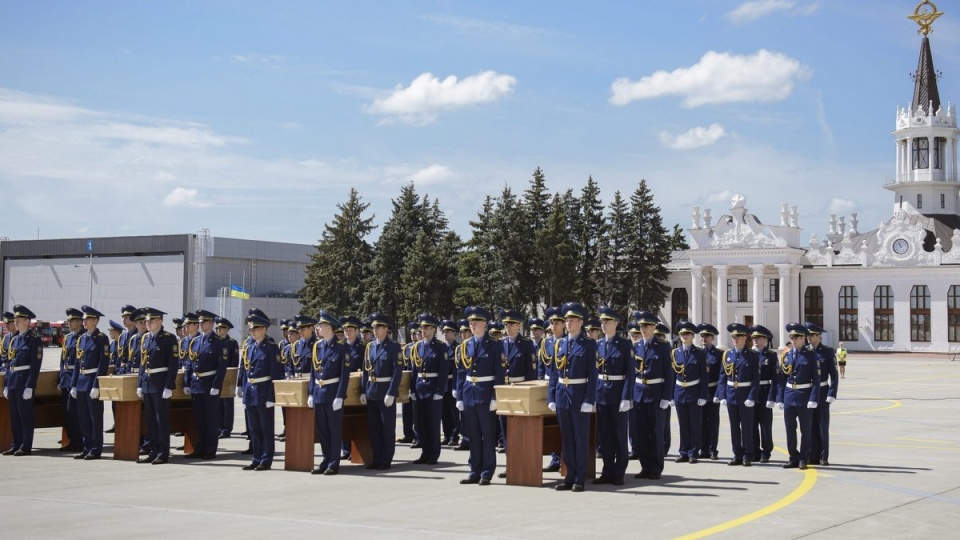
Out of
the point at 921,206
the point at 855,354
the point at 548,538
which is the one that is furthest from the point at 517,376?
the point at 921,206

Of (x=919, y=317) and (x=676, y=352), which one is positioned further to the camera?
(x=919, y=317)

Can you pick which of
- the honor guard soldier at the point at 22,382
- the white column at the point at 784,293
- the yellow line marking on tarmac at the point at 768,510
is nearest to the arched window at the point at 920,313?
the white column at the point at 784,293

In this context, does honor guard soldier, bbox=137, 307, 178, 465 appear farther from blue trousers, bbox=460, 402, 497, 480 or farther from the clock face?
the clock face

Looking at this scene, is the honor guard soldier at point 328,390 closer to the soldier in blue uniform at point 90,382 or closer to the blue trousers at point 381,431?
the blue trousers at point 381,431

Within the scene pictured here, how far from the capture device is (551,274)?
2625 inches

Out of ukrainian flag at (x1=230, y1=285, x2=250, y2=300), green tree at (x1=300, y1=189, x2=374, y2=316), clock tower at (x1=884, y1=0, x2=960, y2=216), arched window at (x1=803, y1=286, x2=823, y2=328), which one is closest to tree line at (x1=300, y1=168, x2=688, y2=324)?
green tree at (x1=300, y1=189, x2=374, y2=316)

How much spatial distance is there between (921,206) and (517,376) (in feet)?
285

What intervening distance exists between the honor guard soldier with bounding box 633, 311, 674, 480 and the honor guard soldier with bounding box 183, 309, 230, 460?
6008 mm

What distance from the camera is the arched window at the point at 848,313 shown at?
81062 mm

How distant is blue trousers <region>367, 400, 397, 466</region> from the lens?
14.6m

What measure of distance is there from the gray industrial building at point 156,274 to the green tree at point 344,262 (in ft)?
45.5

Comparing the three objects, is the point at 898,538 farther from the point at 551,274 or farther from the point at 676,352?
the point at 551,274

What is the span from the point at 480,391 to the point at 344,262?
181 feet

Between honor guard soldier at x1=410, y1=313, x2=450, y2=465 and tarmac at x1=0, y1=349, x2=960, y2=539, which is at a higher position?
honor guard soldier at x1=410, y1=313, x2=450, y2=465
